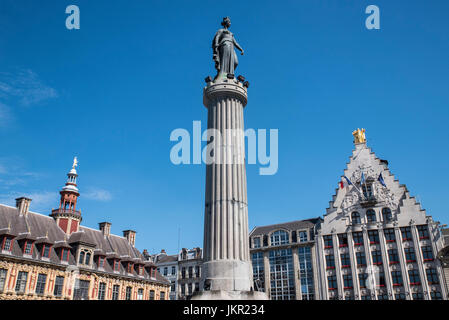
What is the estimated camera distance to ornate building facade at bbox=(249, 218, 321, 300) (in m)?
53.0

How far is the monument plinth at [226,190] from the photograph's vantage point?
51.7 feet

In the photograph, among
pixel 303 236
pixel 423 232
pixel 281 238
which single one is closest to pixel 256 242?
pixel 281 238

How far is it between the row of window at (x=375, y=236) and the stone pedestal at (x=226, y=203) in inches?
1462

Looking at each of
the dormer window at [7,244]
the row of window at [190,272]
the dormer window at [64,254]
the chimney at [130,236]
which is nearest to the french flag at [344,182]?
the row of window at [190,272]

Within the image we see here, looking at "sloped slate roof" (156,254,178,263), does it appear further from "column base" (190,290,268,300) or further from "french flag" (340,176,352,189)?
"column base" (190,290,268,300)

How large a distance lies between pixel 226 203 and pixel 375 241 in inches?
1526

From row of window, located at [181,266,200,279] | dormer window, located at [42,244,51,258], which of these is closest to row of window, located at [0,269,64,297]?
dormer window, located at [42,244,51,258]

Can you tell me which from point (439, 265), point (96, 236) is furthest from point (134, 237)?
point (439, 265)

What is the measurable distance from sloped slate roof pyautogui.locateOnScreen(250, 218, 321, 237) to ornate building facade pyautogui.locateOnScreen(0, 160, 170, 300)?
1804 cm

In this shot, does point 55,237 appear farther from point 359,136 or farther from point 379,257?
point 359,136

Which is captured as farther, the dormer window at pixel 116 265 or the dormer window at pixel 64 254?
the dormer window at pixel 116 265

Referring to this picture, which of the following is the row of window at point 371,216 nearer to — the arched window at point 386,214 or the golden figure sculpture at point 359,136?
the arched window at point 386,214

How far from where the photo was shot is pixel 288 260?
183 ft
